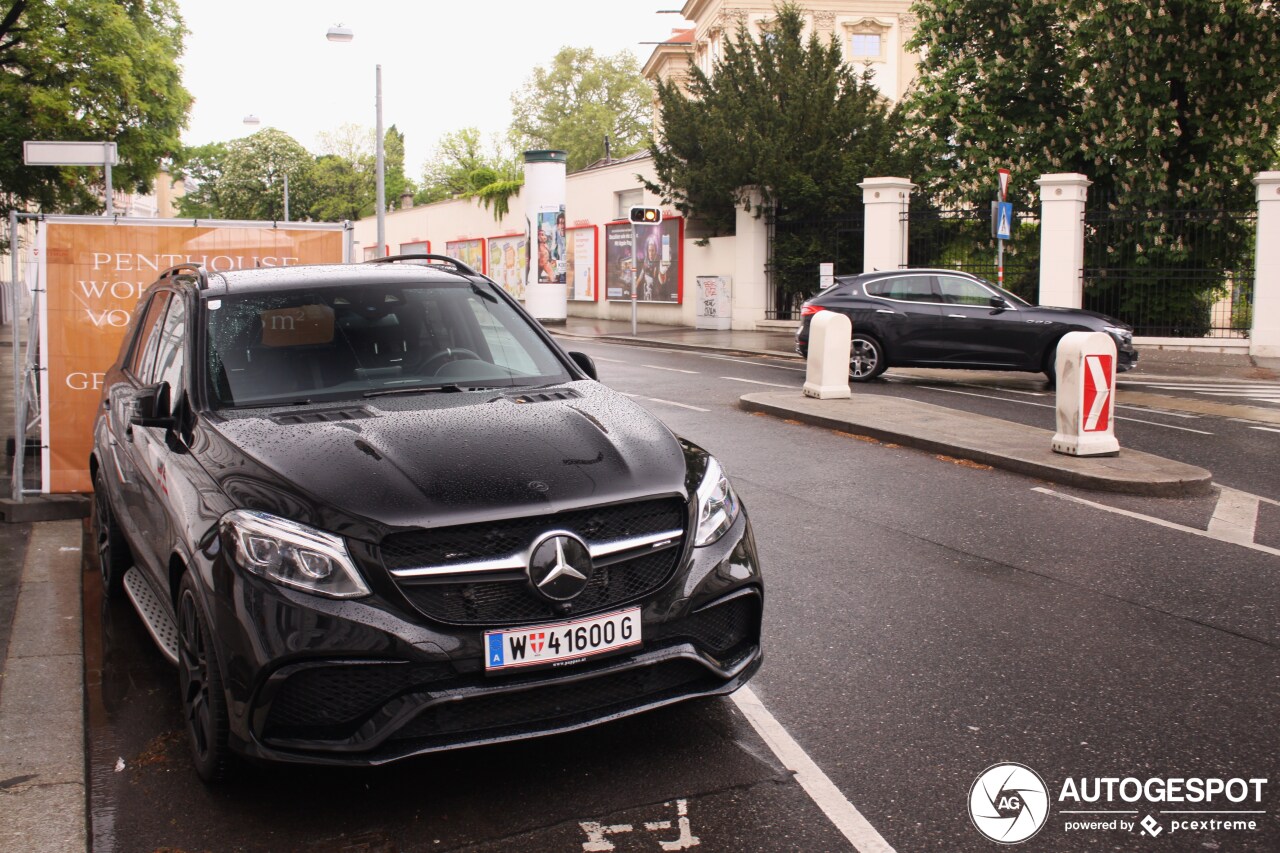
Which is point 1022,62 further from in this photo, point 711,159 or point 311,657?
point 311,657

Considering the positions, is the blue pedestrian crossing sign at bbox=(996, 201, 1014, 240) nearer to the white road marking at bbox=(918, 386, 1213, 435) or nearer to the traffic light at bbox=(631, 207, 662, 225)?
the white road marking at bbox=(918, 386, 1213, 435)

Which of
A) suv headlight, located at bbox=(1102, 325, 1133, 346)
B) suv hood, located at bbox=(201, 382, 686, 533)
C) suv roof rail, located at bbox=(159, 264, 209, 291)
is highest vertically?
suv roof rail, located at bbox=(159, 264, 209, 291)

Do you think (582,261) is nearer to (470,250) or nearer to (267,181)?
(470,250)

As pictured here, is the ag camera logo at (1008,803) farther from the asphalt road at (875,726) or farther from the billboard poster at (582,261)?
the billboard poster at (582,261)

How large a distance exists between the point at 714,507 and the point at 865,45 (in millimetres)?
62140

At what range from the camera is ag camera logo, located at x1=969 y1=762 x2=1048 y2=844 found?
3.70 m

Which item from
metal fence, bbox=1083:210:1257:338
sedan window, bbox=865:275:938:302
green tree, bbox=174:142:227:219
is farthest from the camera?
green tree, bbox=174:142:227:219

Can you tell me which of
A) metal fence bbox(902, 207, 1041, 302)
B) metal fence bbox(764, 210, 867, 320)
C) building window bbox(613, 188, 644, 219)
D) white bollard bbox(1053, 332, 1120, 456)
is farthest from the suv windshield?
building window bbox(613, 188, 644, 219)

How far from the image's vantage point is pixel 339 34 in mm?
32625

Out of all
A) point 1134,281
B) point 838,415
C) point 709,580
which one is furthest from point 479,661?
point 1134,281

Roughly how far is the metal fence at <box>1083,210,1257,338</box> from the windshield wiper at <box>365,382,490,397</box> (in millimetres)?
21629

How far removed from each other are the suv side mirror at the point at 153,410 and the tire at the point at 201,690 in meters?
0.72

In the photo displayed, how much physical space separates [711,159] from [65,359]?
22.7 metres

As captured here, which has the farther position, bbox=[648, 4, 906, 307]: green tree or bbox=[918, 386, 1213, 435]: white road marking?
bbox=[648, 4, 906, 307]: green tree
